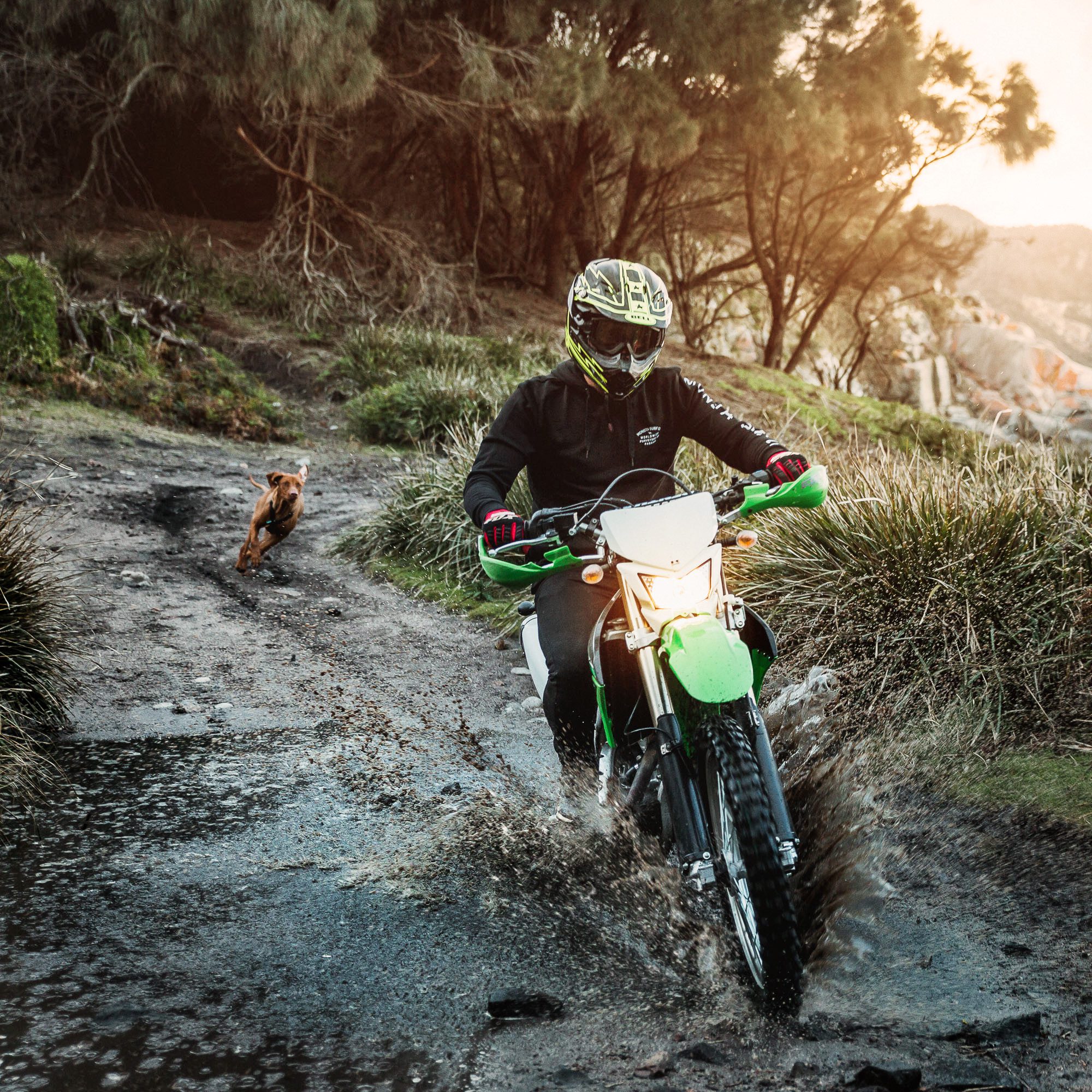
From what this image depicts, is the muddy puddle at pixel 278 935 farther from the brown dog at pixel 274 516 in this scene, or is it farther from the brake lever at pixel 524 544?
the brown dog at pixel 274 516

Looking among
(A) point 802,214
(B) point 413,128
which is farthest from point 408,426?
(A) point 802,214

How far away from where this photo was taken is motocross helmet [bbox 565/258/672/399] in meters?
3.42

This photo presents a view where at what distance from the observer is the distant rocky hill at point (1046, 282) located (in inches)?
2714

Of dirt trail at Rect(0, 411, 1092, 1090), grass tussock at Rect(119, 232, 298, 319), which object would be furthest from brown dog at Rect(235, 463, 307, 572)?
grass tussock at Rect(119, 232, 298, 319)

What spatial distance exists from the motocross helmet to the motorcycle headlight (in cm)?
90

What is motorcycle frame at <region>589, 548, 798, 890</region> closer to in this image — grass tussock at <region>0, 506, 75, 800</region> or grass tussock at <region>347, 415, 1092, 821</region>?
grass tussock at <region>347, 415, 1092, 821</region>

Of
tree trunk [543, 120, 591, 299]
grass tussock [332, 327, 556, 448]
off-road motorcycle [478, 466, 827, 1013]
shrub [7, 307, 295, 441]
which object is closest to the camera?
off-road motorcycle [478, 466, 827, 1013]

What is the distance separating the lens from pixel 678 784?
9.23 ft

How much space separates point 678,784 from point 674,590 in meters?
0.53

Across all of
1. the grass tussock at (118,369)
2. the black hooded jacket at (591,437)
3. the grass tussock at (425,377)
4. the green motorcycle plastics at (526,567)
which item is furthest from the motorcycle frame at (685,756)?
the grass tussock at (118,369)

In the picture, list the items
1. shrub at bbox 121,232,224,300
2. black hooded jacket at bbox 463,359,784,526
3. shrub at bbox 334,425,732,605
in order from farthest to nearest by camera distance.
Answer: shrub at bbox 121,232,224,300 → shrub at bbox 334,425,732,605 → black hooded jacket at bbox 463,359,784,526

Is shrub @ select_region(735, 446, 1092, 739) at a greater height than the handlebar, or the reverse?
the handlebar

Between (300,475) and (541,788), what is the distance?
4.30m

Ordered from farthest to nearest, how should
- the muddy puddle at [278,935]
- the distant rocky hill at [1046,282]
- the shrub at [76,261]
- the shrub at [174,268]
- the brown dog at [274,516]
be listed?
the distant rocky hill at [1046,282]
the shrub at [174,268]
the shrub at [76,261]
the brown dog at [274,516]
the muddy puddle at [278,935]
